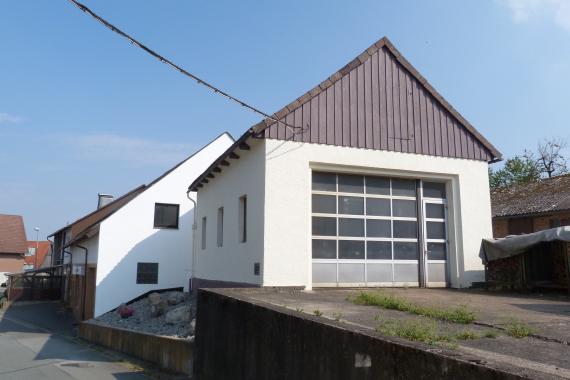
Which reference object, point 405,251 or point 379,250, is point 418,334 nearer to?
point 379,250

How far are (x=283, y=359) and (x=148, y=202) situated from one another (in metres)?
22.2

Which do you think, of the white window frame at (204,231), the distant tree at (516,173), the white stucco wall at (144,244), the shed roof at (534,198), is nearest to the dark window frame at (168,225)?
the white stucco wall at (144,244)

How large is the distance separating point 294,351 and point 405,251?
24.9ft

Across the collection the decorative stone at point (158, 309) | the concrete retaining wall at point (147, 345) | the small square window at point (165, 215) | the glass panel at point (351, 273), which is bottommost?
the concrete retaining wall at point (147, 345)

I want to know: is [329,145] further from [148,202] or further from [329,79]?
[148,202]

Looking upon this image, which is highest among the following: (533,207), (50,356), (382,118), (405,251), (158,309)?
(382,118)

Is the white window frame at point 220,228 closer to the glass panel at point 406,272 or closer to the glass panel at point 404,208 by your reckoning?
the glass panel at point 404,208

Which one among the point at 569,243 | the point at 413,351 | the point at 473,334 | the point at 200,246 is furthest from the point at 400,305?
the point at 200,246

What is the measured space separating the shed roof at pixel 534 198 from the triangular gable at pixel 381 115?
15771mm

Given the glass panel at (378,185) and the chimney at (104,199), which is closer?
the glass panel at (378,185)

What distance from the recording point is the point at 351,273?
11.7 m

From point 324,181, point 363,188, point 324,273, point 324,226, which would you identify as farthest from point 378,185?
point 324,273

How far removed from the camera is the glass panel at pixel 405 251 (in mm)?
12305

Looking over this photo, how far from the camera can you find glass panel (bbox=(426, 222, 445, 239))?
12.7 metres
